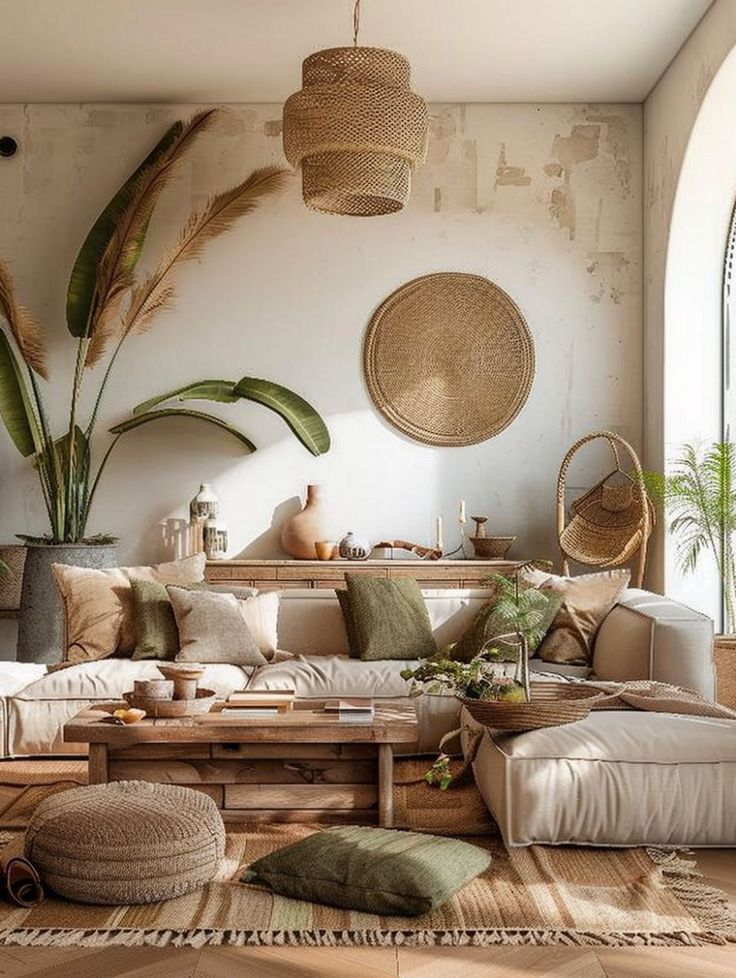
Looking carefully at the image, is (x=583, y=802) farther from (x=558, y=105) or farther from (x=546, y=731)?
(x=558, y=105)

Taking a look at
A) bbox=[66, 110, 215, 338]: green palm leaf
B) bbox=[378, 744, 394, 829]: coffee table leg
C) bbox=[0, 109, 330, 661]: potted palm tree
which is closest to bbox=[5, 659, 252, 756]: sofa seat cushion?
bbox=[378, 744, 394, 829]: coffee table leg

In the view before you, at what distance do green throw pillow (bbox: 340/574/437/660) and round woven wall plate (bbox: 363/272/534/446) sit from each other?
1818mm

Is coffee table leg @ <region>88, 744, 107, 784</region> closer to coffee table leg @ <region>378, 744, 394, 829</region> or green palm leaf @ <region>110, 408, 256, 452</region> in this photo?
coffee table leg @ <region>378, 744, 394, 829</region>

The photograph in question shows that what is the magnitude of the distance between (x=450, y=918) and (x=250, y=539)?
408cm

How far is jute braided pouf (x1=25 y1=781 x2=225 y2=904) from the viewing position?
3.18 metres

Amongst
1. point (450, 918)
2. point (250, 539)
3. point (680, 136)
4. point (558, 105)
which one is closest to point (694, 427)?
point (680, 136)

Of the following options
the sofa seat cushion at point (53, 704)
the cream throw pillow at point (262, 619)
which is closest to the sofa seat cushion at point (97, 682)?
the sofa seat cushion at point (53, 704)

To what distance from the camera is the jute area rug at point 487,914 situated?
298 cm

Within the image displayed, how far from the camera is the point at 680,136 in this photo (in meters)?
6.23

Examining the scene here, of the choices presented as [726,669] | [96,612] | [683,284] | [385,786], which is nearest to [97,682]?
[96,612]

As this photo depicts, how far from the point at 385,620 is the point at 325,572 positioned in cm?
128

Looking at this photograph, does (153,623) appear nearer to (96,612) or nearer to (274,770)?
(96,612)

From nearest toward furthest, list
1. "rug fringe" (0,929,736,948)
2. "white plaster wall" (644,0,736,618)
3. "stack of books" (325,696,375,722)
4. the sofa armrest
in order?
"rug fringe" (0,929,736,948) → "stack of books" (325,696,375,722) → the sofa armrest → "white plaster wall" (644,0,736,618)

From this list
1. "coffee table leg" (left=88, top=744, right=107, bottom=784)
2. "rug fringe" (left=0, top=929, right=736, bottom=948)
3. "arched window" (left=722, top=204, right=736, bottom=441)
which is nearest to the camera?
"rug fringe" (left=0, top=929, right=736, bottom=948)
